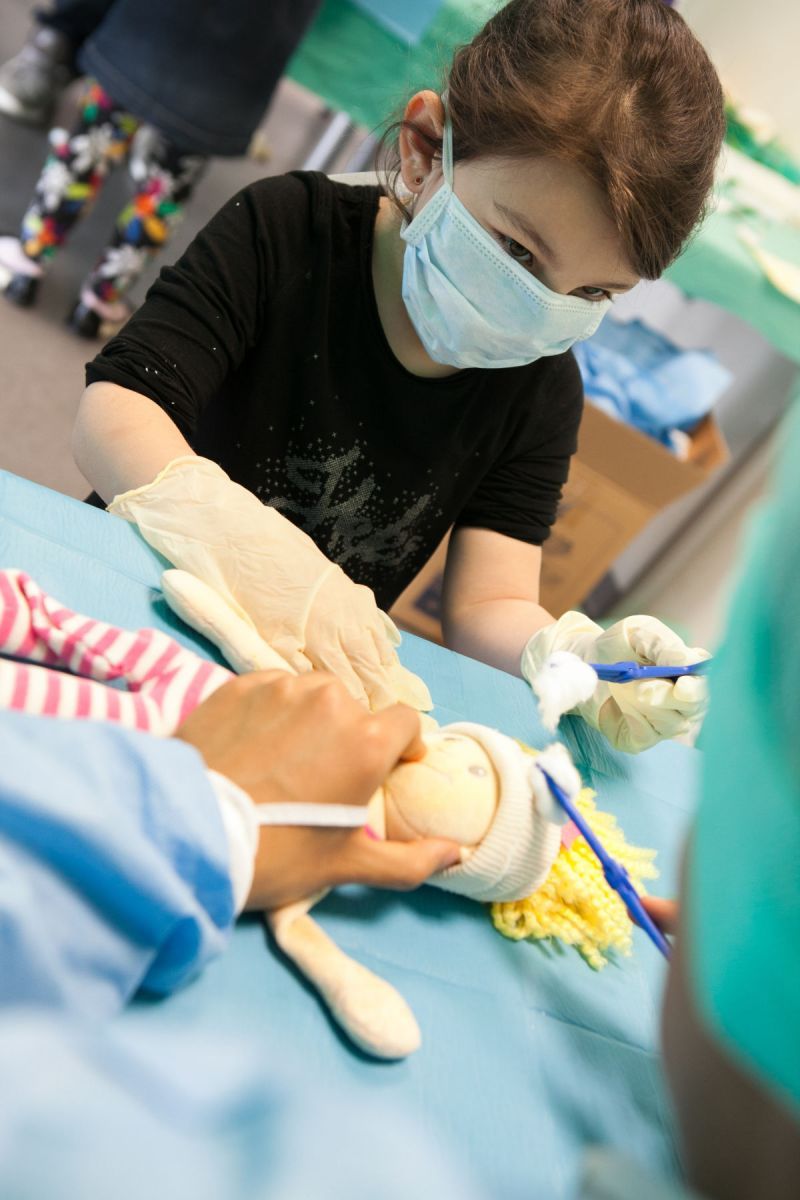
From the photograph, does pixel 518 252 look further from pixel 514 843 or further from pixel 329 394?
pixel 514 843

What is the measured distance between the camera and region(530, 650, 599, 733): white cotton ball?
0.79 metres

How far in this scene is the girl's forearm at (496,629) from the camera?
104 cm

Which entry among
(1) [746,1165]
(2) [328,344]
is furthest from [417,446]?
(1) [746,1165]

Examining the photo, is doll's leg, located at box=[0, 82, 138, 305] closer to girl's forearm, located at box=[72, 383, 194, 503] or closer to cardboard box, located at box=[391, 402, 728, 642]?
cardboard box, located at box=[391, 402, 728, 642]

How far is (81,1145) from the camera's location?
28 cm

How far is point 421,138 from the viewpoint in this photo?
965 millimetres

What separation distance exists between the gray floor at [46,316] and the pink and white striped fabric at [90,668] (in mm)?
1408

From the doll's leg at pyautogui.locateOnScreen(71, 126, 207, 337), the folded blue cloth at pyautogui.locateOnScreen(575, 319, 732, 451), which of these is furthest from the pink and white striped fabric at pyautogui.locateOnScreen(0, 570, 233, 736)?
the doll's leg at pyautogui.locateOnScreen(71, 126, 207, 337)

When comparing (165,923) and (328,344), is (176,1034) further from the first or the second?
(328,344)

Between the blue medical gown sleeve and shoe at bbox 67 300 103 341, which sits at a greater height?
the blue medical gown sleeve

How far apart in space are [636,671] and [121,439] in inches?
19.7

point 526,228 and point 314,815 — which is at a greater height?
point 526,228

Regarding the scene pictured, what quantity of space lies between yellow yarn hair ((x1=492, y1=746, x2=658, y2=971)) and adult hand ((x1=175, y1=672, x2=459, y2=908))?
96 mm

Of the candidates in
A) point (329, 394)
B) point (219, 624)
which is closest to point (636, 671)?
point (219, 624)
